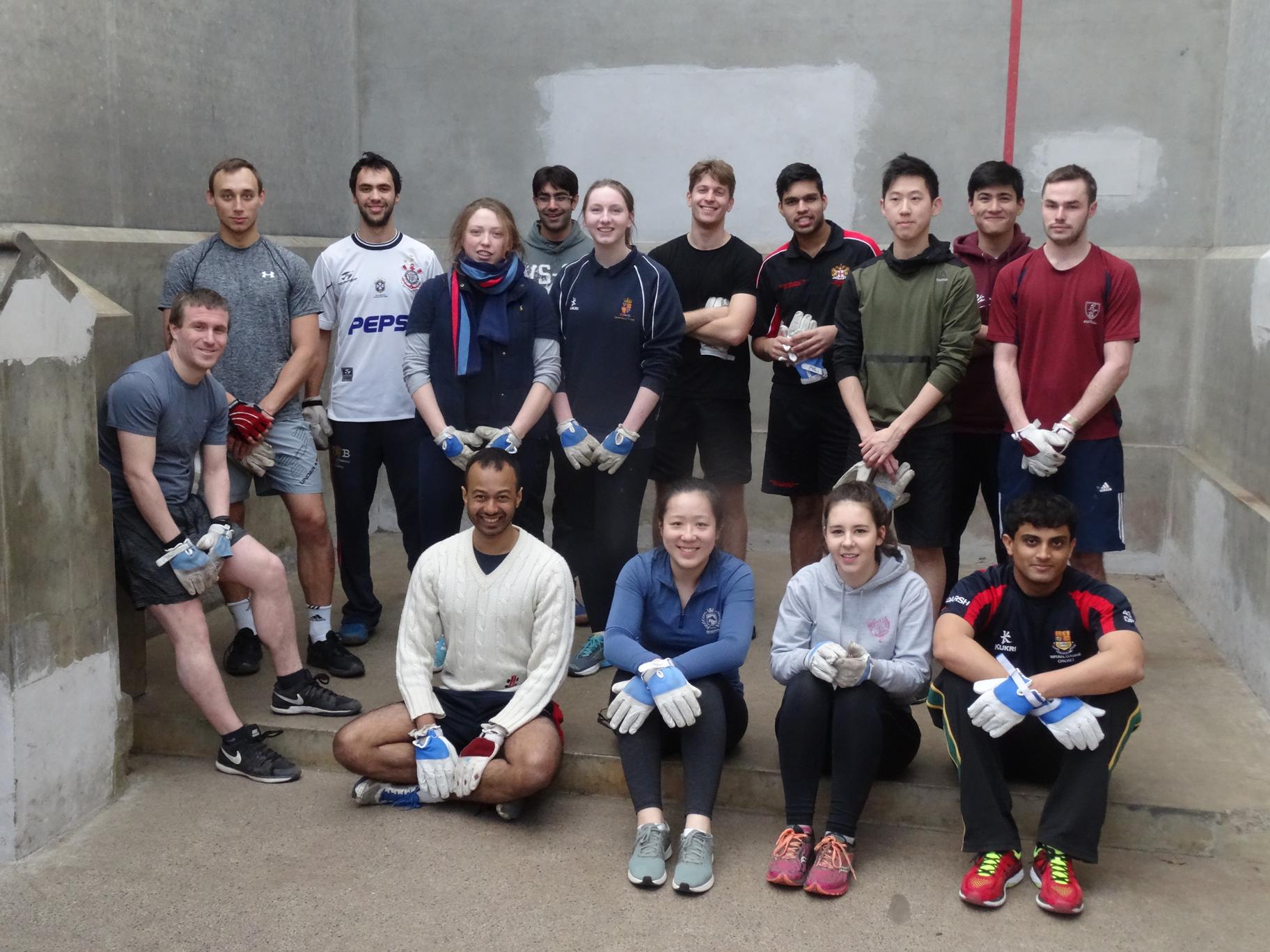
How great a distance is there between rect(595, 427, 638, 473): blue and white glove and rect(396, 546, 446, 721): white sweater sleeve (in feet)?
2.49

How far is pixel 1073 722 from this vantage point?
3053mm

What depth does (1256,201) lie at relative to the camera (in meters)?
4.83

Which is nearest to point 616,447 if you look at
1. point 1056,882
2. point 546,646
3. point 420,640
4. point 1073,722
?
point 546,646

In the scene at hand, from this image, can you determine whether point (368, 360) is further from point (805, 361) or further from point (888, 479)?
point (888, 479)

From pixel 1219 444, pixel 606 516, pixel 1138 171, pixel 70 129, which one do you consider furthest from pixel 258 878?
pixel 1138 171

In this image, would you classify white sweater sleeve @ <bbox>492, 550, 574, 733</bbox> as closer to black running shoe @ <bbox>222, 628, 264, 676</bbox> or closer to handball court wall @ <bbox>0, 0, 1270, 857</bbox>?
black running shoe @ <bbox>222, 628, 264, 676</bbox>

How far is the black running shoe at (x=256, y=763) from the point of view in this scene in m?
3.74

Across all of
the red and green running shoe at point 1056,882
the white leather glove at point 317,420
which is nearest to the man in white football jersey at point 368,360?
the white leather glove at point 317,420

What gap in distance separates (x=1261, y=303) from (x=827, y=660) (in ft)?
7.94

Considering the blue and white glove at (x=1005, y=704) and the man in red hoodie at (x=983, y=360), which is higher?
the man in red hoodie at (x=983, y=360)

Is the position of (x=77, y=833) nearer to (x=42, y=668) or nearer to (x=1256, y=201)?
(x=42, y=668)

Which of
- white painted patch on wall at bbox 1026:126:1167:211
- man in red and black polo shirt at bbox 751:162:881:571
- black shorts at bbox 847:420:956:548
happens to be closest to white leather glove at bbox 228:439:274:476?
man in red and black polo shirt at bbox 751:162:881:571

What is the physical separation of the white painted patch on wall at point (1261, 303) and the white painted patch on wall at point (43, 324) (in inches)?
150

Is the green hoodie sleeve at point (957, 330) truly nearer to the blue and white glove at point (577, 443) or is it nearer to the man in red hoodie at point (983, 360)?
the man in red hoodie at point (983, 360)
